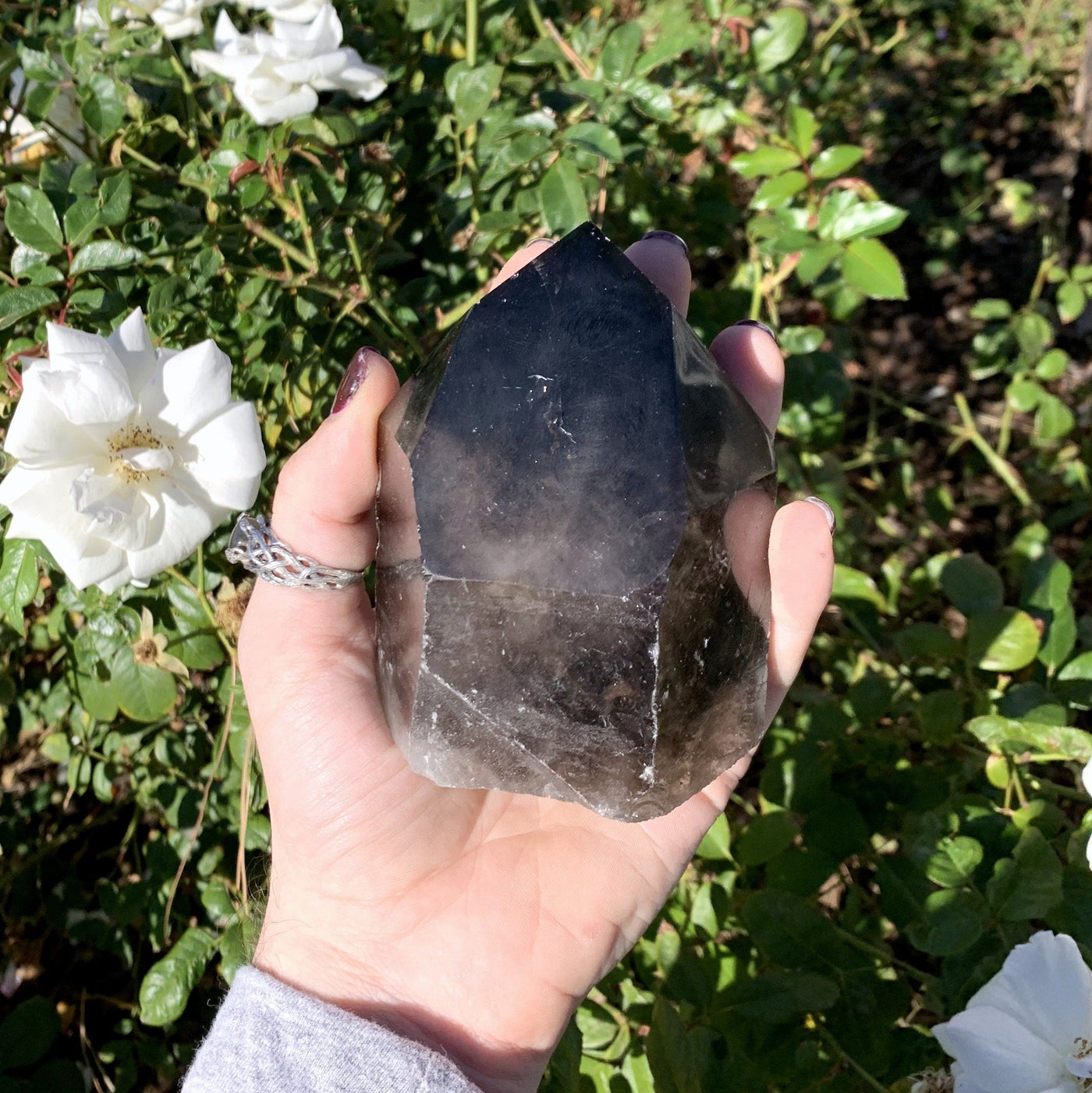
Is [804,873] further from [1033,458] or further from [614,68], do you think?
[1033,458]

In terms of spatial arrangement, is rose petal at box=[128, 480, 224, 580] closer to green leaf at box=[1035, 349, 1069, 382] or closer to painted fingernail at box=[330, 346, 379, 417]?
painted fingernail at box=[330, 346, 379, 417]

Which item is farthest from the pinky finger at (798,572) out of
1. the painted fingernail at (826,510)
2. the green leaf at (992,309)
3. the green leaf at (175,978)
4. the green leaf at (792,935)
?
the green leaf at (992,309)

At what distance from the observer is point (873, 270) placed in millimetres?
1663

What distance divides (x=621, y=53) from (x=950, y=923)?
1361 millimetres

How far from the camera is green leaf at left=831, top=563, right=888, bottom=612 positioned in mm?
2014

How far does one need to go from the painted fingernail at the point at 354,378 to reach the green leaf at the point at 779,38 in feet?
4.02

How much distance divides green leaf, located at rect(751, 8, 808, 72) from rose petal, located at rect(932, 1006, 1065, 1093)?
1758 millimetres

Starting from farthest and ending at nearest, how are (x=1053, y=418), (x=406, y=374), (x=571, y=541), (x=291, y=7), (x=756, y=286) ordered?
(x=1053, y=418)
(x=756, y=286)
(x=406, y=374)
(x=291, y=7)
(x=571, y=541)

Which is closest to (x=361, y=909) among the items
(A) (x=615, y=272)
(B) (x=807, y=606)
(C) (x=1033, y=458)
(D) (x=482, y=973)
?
(D) (x=482, y=973)

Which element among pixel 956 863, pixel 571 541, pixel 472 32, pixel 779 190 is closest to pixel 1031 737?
pixel 956 863

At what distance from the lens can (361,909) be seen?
1.45 meters

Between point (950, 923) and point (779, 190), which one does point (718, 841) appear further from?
point (779, 190)

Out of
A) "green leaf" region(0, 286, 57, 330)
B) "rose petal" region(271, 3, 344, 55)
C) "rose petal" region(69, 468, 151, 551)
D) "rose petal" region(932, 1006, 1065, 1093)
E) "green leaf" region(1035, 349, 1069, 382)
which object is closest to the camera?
"rose petal" region(932, 1006, 1065, 1093)

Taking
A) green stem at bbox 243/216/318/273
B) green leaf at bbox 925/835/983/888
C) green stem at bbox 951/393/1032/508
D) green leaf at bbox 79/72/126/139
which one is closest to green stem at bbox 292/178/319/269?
green stem at bbox 243/216/318/273
